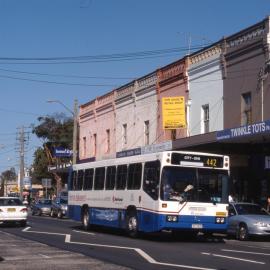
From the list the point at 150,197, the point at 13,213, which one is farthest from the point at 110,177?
the point at 13,213

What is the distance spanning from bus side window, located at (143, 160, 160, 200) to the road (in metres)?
1.62

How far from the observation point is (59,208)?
4416cm

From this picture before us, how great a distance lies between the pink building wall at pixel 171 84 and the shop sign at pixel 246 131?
8.72 meters

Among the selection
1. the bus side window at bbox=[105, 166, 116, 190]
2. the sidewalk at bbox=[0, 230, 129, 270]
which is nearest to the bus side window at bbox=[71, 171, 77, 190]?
the bus side window at bbox=[105, 166, 116, 190]

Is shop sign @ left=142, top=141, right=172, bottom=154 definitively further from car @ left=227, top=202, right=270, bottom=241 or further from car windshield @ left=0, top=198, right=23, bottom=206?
car @ left=227, top=202, right=270, bottom=241

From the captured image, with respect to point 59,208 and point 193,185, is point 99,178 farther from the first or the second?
point 59,208

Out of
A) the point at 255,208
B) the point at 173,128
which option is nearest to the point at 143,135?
the point at 173,128

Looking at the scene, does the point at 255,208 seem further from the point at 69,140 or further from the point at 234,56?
the point at 69,140

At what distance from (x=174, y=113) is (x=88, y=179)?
28.8 feet

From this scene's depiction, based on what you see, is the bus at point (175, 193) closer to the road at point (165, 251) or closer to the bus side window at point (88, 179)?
the road at point (165, 251)

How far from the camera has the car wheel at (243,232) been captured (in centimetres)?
2214

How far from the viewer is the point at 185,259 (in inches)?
607

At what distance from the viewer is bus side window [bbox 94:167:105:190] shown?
994 inches

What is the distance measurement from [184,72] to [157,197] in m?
15.7
